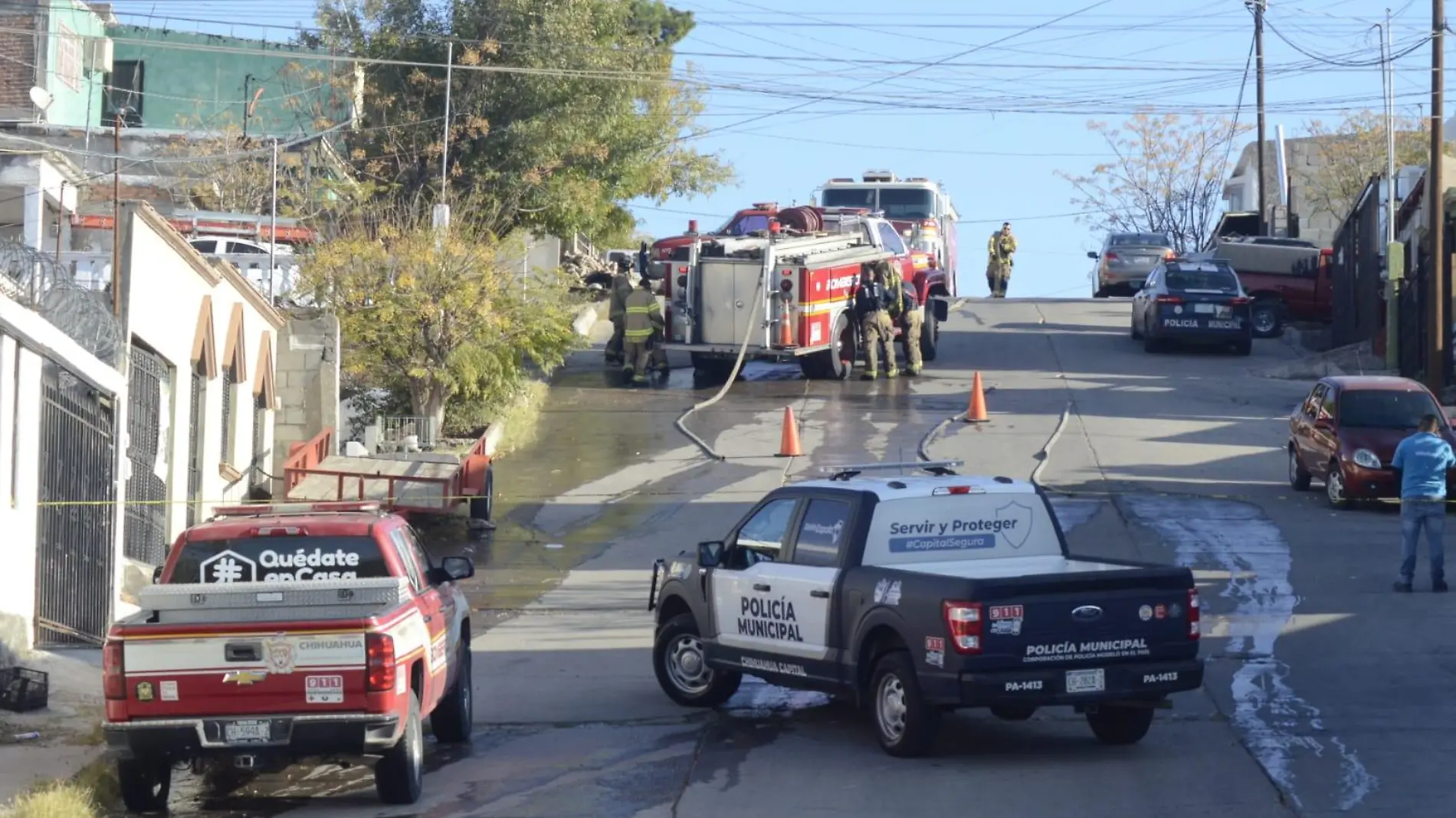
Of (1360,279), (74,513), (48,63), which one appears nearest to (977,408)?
(1360,279)

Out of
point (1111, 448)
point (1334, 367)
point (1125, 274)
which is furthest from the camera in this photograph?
point (1125, 274)

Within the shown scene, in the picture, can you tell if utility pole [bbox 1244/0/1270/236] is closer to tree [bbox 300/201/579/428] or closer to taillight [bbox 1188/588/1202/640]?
tree [bbox 300/201/579/428]

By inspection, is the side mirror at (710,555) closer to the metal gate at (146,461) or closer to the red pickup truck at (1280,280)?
the metal gate at (146,461)

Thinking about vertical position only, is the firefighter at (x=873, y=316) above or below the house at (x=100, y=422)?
above

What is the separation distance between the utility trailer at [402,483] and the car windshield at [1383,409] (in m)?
10.3

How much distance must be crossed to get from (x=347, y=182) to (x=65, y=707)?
85.8ft

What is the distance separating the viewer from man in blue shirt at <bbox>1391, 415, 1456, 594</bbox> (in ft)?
52.9

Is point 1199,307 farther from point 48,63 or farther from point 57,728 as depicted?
point 57,728

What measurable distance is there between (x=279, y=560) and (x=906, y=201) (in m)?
30.6

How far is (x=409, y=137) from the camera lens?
39.8 metres

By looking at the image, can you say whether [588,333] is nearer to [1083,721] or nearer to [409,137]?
[409,137]

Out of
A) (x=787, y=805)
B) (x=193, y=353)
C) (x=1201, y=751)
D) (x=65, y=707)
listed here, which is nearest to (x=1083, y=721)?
(x=1201, y=751)

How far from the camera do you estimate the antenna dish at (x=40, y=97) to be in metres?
37.3

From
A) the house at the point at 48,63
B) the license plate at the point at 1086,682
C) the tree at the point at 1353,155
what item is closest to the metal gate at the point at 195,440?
the license plate at the point at 1086,682
